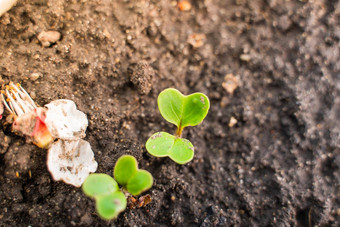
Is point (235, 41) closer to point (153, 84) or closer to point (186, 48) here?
point (186, 48)

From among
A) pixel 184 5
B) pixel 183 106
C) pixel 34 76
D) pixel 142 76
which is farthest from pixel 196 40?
pixel 34 76

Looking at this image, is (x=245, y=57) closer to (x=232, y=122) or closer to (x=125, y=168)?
(x=232, y=122)

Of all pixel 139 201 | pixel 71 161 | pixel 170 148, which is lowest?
pixel 139 201

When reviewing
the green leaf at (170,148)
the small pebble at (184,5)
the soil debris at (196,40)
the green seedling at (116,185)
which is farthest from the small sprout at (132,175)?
the small pebble at (184,5)

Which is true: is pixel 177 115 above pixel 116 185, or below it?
above

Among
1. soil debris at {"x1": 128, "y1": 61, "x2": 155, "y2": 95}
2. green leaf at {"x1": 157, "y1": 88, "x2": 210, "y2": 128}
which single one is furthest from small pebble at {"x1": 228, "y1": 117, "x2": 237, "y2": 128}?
soil debris at {"x1": 128, "y1": 61, "x2": 155, "y2": 95}

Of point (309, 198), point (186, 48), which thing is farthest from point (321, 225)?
point (186, 48)

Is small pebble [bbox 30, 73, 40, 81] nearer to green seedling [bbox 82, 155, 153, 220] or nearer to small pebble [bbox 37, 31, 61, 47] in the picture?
small pebble [bbox 37, 31, 61, 47]

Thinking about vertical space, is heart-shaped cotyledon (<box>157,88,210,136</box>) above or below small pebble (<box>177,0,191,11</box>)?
below
